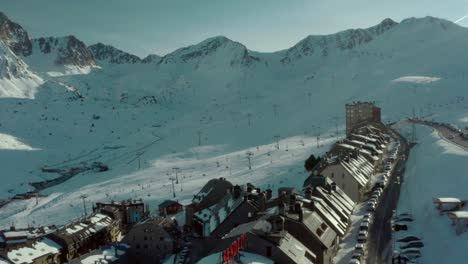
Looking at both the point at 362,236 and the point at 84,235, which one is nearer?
the point at 362,236

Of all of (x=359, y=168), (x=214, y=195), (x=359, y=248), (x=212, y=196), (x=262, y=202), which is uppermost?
(x=262, y=202)

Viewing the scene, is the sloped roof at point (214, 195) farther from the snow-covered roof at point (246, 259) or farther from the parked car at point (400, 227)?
the snow-covered roof at point (246, 259)

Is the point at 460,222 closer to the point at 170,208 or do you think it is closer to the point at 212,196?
the point at 212,196

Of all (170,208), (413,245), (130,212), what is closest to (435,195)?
(413,245)

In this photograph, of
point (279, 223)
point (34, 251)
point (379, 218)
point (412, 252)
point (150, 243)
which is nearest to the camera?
point (279, 223)

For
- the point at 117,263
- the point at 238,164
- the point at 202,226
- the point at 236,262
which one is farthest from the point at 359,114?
the point at 236,262

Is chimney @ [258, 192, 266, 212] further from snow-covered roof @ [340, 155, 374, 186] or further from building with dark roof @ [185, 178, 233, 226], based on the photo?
snow-covered roof @ [340, 155, 374, 186]

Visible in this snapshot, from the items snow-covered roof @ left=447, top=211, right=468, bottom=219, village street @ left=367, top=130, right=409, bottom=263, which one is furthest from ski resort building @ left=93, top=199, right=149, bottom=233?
snow-covered roof @ left=447, top=211, right=468, bottom=219
